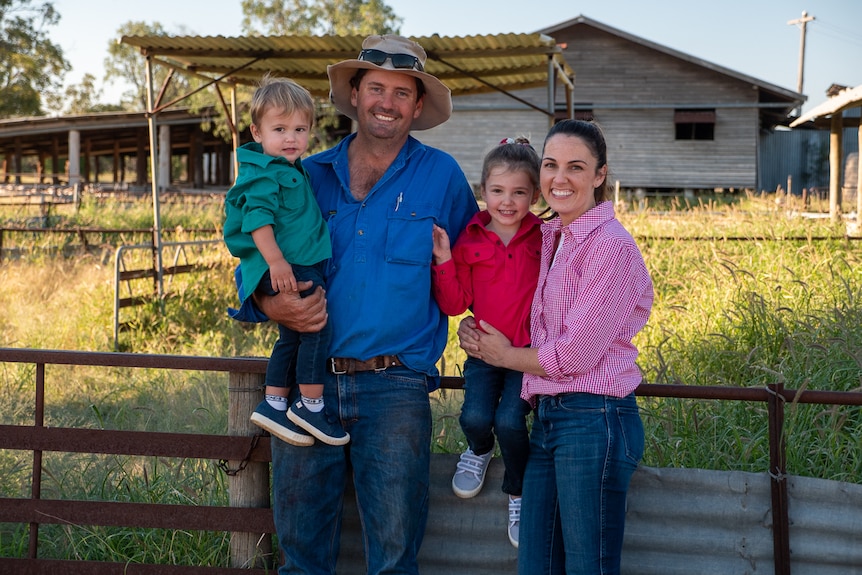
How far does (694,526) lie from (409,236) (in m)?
1.48

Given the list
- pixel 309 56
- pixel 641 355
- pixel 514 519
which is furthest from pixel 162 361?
pixel 309 56

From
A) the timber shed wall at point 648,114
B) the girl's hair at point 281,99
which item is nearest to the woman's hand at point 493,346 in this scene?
the girl's hair at point 281,99

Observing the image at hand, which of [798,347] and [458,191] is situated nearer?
[458,191]

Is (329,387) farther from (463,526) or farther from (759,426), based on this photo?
(759,426)

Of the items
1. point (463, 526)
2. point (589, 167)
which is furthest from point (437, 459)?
point (589, 167)

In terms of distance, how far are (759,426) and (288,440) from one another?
8.17ft

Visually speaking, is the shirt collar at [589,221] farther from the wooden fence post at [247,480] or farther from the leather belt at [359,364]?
the wooden fence post at [247,480]

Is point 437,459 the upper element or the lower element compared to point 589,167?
lower

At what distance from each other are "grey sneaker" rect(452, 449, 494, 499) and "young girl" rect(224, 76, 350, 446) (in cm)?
45

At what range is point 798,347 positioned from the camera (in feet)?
17.3

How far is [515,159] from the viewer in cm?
314

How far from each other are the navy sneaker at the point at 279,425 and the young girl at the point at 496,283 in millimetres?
586

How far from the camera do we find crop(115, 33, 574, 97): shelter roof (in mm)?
9595

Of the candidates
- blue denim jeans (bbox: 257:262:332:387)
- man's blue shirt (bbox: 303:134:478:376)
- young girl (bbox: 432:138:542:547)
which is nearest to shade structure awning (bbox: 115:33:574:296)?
man's blue shirt (bbox: 303:134:478:376)
